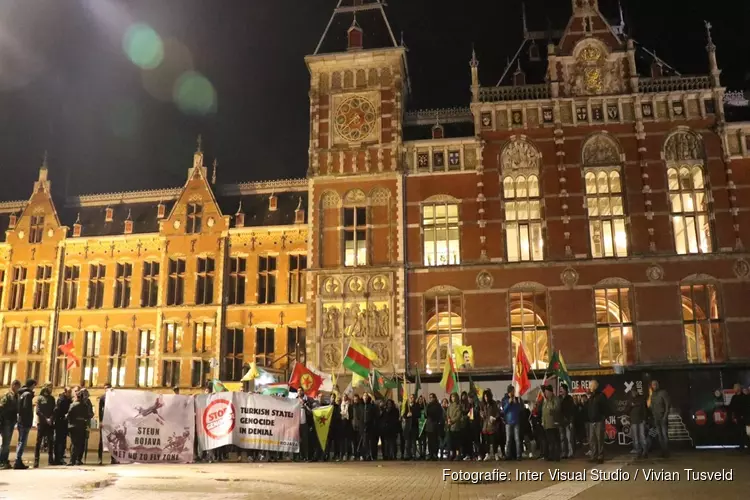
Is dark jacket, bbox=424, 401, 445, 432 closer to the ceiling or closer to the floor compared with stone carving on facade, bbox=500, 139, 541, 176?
closer to the floor

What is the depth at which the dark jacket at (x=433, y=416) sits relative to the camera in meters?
18.5

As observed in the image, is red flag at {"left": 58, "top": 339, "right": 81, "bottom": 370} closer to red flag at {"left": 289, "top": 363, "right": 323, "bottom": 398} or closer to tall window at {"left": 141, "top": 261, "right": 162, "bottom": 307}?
tall window at {"left": 141, "top": 261, "right": 162, "bottom": 307}

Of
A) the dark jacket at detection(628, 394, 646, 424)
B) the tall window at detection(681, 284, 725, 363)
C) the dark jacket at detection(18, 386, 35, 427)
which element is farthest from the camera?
the tall window at detection(681, 284, 725, 363)

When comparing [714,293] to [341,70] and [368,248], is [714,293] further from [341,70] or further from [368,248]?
[341,70]

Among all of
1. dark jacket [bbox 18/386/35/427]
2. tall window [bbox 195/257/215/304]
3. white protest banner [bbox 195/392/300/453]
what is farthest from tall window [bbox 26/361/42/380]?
white protest banner [bbox 195/392/300/453]

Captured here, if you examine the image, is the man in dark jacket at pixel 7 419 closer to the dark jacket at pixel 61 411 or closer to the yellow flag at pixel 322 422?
the dark jacket at pixel 61 411

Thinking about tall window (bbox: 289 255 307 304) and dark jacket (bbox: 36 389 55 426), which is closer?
dark jacket (bbox: 36 389 55 426)

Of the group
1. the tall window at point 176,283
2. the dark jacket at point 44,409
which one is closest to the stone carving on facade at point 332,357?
the tall window at point 176,283

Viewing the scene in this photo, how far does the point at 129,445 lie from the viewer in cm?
1691

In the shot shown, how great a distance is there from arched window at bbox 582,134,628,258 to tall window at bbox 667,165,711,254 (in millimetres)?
2157

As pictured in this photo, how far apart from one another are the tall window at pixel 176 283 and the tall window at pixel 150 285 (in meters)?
1.00

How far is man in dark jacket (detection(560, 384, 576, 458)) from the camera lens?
17.7 m

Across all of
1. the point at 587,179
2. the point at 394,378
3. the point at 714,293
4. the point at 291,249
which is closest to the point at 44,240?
the point at 291,249

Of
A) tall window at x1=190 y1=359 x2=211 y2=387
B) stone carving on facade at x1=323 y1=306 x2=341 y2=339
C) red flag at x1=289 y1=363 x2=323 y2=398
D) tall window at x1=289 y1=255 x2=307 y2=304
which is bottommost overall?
red flag at x1=289 y1=363 x2=323 y2=398
